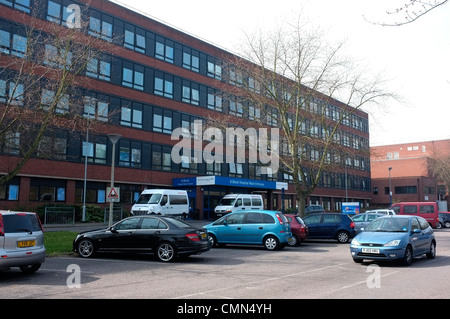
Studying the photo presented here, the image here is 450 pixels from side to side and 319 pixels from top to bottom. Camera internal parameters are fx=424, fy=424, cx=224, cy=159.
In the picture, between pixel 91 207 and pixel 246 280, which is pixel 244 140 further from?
pixel 246 280

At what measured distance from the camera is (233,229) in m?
17.5

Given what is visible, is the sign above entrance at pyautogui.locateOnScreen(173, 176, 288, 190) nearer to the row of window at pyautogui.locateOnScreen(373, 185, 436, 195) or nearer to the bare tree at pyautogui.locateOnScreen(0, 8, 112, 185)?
Result: the bare tree at pyautogui.locateOnScreen(0, 8, 112, 185)

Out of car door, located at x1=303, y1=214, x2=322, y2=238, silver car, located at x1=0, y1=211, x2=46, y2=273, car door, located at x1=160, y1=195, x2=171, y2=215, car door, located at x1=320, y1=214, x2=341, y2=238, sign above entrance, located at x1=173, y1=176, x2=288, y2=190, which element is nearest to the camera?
silver car, located at x1=0, y1=211, x2=46, y2=273

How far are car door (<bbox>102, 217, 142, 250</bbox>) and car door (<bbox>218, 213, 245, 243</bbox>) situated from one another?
4.88m

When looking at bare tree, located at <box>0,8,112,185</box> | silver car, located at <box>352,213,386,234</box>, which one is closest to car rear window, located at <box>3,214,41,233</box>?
bare tree, located at <box>0,8,112,185</box>

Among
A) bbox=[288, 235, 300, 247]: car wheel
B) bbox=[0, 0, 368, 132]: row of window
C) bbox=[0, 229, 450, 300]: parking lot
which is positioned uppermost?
bbox=[0, 0, 368, 132]: row of window

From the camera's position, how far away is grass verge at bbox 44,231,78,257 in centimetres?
1478

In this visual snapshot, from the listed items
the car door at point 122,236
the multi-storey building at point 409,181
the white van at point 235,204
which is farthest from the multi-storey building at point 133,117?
the multi-storey building at point 409,181

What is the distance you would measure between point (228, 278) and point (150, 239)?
13.3ft

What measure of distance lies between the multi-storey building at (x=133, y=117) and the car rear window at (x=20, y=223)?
1839 cm

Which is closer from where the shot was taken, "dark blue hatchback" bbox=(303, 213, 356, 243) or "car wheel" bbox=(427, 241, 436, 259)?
"car wheel" bbox=(427, 241, 436, 259)

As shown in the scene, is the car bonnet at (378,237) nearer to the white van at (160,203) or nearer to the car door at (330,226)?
the car door at (330,226)

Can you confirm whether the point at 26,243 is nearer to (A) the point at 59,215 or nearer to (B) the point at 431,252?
(B) the point at 431,252
